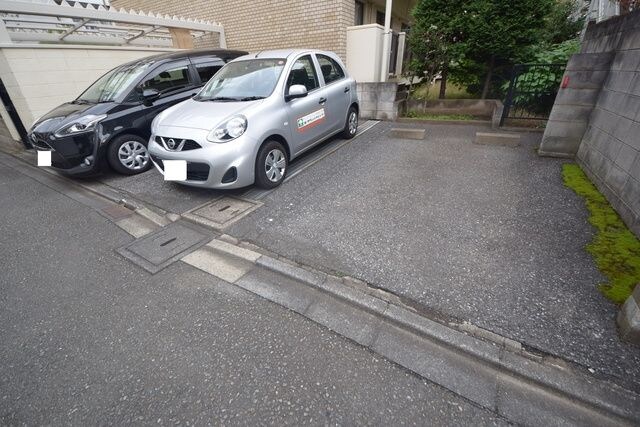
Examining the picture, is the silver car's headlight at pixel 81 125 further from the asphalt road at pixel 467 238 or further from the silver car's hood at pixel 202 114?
the asphalt road at pixel 467 238

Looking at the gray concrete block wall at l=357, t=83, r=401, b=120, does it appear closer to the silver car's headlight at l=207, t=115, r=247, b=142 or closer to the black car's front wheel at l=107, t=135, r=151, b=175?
the silver car's headlight at l=207, t=115, r=247, b=142

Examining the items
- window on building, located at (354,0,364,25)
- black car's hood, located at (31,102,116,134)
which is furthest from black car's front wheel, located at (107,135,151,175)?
window on building, located at (354,0,364,25)

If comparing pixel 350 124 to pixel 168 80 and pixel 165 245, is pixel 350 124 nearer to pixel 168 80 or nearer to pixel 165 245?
pixel 168 80

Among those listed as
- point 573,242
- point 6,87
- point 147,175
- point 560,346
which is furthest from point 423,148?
point 6,87

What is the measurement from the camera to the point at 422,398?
166 centimetres

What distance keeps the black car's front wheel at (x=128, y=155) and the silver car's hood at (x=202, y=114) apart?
3.65 ft

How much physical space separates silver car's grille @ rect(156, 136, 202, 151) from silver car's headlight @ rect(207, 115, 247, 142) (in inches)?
8.7

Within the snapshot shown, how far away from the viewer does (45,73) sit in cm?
591

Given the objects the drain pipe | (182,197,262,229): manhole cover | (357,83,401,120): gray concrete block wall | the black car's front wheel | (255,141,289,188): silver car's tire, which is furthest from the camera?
the drain pipe

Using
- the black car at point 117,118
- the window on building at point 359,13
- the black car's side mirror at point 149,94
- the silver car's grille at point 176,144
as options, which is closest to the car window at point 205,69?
the black car at point 117,118

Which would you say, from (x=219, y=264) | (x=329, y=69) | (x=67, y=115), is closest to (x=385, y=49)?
(x=329, y=69)

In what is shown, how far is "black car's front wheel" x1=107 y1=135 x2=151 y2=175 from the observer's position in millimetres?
4520

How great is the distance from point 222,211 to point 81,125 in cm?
272

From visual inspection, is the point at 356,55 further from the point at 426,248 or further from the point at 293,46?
the point at 426,248
